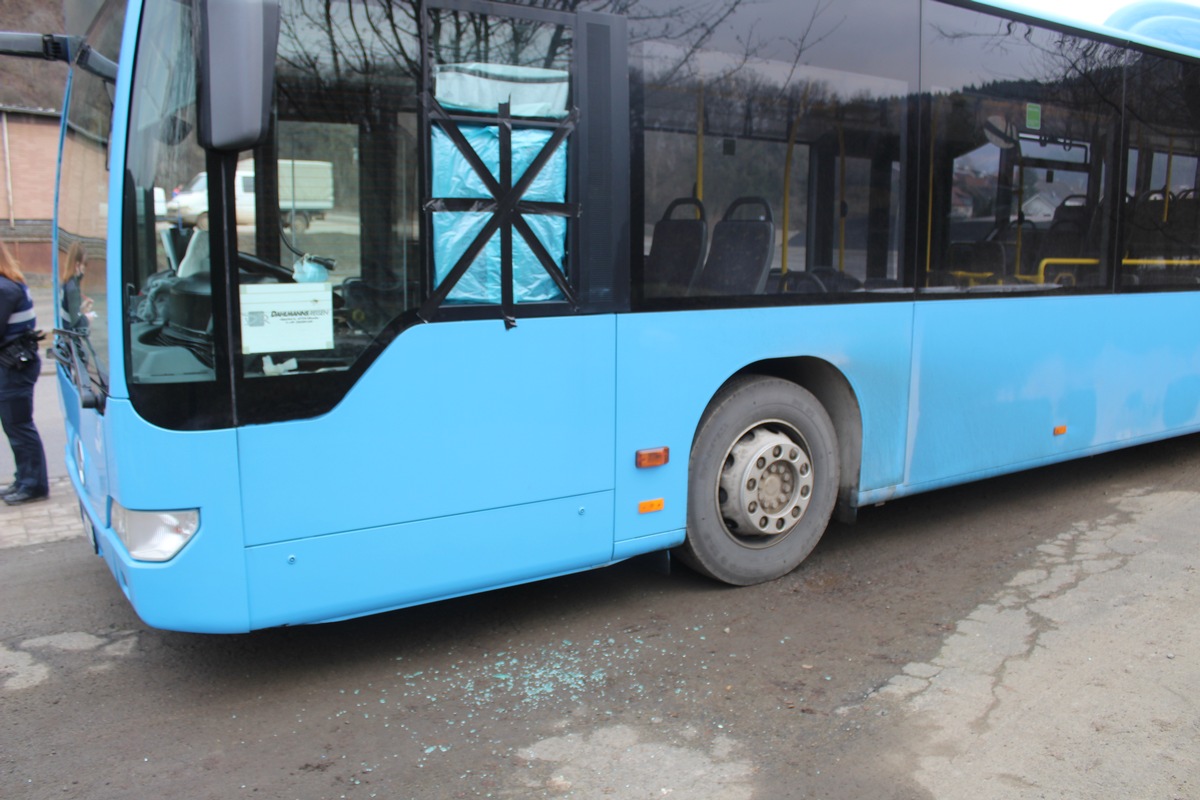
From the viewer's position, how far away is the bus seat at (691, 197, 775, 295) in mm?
4457

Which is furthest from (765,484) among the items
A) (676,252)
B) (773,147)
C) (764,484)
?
(773,147)

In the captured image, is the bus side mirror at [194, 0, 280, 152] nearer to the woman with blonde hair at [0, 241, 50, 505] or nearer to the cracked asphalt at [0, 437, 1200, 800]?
the cracked asphalt at [0, 437, 1200, 800]

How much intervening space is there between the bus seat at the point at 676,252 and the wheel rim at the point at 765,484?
85cm

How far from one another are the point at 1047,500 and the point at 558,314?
4235 mm

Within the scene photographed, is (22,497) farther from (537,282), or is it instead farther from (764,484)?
(764,484)

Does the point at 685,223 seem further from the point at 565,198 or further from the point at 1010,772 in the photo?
the point at 1010,772

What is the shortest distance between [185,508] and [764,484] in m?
2.63

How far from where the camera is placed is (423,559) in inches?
148

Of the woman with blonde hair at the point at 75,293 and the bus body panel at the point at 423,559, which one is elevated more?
the woman with blonde hair at the point at 75,293

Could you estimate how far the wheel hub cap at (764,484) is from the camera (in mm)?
4684

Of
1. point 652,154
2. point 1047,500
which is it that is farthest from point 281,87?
point 1047,500

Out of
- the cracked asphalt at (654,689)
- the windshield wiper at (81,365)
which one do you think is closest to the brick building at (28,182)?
the windshield wiper at (81,365)

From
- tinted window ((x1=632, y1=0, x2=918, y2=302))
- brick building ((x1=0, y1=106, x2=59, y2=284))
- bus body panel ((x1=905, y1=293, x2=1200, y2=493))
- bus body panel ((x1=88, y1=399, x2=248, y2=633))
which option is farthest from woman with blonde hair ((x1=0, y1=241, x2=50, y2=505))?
brick building ((x1=0, y1=106, x2=59, y2=284))

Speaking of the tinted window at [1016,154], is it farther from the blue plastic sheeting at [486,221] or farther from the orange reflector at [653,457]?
the blue plastic sheeting at [486,221]
